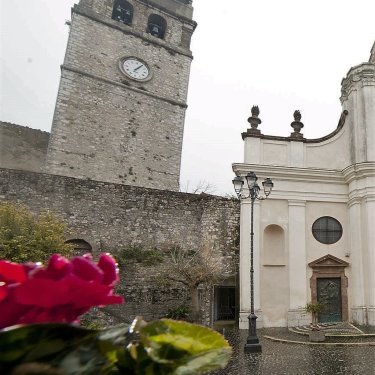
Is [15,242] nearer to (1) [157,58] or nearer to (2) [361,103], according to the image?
(2) [361,103]

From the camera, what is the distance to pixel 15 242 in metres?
11.8

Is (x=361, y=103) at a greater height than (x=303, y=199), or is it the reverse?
(x=361, y=103)

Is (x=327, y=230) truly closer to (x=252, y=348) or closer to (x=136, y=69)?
(x=252, y=348)

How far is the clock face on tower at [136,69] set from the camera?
25.3m

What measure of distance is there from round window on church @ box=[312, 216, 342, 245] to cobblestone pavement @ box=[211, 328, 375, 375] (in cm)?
548

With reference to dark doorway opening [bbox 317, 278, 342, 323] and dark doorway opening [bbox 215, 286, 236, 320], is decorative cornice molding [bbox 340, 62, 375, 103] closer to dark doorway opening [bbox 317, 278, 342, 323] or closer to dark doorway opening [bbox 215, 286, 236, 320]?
dark doorway opening [bbox 317, 278, 342, 323]

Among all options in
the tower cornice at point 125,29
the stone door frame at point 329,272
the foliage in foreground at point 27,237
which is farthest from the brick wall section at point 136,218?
the tower cornice at point 125,29

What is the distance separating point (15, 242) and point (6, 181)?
5258mm

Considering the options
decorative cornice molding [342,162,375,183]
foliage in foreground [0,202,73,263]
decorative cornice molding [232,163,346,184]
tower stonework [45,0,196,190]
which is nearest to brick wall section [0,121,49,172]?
tower stonework [45,0,196,190]

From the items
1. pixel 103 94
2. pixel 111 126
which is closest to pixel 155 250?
pixel 111 126

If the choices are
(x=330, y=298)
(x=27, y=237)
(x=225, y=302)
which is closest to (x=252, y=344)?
(x=225, y=302)

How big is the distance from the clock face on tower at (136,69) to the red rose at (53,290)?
2610cm

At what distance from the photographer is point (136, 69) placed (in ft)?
84.5

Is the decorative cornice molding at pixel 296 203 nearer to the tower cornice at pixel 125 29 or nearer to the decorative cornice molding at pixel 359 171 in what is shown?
the decorative cornice molding at pixel 359 171
